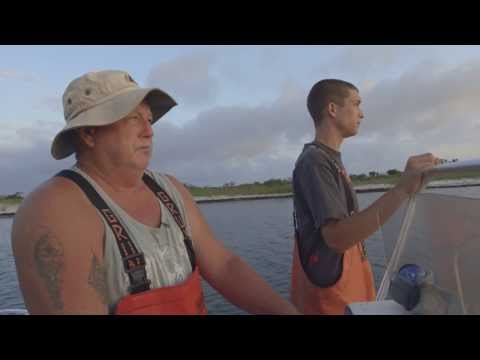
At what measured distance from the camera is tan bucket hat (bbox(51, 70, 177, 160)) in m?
1.34

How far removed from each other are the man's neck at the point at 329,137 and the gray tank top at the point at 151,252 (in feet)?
3.11

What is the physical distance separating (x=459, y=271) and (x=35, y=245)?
1.18m

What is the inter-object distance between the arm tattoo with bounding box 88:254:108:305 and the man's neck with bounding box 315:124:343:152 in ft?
4.30

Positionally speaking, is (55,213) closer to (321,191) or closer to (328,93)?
(321,191)

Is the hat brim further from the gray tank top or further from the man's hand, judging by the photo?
the man's hand

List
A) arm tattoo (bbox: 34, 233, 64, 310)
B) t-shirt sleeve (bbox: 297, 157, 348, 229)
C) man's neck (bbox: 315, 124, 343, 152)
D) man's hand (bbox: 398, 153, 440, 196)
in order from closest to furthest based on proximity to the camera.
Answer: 1. arm tattoo (bbox: 34, 233, 64, 310)
2. man's hand (bbox: 398, 153, 440, 196)
3. t-shirt sleeve (bbox: 297, 157, 348, 229)
4. man's neck (bbox: 315, 124, 343, 152)

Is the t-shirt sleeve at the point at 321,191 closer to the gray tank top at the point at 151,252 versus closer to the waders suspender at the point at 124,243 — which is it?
the gray tank top at the point at 151,252

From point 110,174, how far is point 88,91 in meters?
0.29

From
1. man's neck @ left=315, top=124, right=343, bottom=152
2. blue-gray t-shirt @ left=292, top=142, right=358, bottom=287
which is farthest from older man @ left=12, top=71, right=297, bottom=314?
man's neck @ left=315, top=124, right=343, bottom=152

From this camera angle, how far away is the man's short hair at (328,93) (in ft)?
7.11

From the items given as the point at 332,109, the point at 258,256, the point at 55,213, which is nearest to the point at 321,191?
the point at 332,109

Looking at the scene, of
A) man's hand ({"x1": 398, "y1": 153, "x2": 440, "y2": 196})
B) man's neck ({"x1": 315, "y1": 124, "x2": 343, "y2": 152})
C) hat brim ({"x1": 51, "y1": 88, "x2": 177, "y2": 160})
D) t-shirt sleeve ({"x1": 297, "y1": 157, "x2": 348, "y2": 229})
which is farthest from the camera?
man's neck ({"x1": 315, "y1": 124, "x2": 343, "y2": 152})

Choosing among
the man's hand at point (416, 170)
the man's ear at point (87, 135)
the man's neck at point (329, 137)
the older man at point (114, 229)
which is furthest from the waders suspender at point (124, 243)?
the man's neck at point (329, 137)
